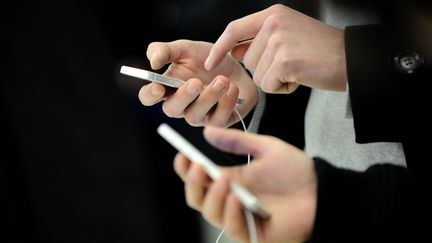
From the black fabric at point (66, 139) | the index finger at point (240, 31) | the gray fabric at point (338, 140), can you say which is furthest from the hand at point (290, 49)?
the black fabric at point (66, 139)

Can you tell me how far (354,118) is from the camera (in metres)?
0.51

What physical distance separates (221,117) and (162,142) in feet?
0.59

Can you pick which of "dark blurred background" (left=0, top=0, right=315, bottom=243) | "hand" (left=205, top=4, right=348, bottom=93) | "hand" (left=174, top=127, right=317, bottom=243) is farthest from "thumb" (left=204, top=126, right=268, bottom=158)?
"dark blurred background" (left=0, top=0, right=315, bottom=243)

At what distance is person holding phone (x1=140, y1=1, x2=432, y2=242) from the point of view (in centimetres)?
41

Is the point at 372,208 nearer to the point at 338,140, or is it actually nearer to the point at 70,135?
the point at 338,140

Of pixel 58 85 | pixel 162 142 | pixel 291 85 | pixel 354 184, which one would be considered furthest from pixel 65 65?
pixel 354 184

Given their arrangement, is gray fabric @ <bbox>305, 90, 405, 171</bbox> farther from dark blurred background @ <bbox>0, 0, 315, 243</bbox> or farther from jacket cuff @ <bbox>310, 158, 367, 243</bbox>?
jacket cuff @ <bbox>310, 158, 367, 243</bbox>

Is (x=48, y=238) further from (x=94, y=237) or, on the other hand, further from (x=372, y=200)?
(x=372, y=200)

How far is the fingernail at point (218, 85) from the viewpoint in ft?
1.91

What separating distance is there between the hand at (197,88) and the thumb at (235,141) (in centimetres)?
19

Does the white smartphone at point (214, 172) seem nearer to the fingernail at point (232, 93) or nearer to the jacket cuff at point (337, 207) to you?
the jacket cuff at point (337, 207)

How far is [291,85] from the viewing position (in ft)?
1.93

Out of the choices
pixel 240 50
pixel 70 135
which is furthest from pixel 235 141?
pixel 70 135

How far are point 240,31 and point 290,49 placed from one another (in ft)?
0.24
